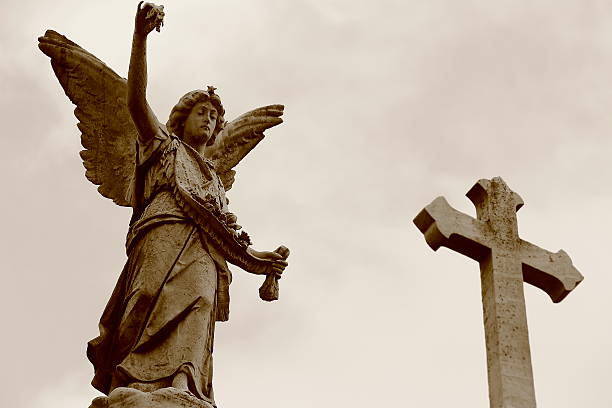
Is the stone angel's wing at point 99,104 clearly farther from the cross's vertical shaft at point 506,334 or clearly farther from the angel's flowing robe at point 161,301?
the cross's vertical shaft at point 506,334

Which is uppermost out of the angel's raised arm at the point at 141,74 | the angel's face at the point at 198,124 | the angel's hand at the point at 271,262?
the angel's face at the point at 198,124

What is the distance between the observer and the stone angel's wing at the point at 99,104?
1327cm

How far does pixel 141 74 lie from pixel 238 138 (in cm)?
203

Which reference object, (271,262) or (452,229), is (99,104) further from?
(452,229)

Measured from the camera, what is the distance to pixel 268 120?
46.4ft

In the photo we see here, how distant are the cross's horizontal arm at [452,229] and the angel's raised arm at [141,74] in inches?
103

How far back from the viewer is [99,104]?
13391mm

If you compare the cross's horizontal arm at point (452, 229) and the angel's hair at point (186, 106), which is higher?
the angel's hair at point (186, 106)

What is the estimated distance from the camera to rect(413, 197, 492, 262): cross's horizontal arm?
10484 mm

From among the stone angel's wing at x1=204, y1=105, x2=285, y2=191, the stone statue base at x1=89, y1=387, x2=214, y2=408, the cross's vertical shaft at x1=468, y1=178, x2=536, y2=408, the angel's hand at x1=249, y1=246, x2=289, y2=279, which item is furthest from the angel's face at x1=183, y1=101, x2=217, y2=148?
the cross's vertical shaft at x1=468, y1=178, x2=536, y2=408

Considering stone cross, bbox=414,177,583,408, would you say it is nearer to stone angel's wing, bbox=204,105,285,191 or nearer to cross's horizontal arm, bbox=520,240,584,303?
cross's horizontal arm, bbox=520,240,584,303

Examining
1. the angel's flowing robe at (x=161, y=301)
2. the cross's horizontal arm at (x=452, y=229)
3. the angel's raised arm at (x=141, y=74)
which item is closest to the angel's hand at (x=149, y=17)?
the angel's raised arm at (x=141, y=74)

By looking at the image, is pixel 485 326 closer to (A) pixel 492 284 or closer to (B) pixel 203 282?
(A) pixel 492 284

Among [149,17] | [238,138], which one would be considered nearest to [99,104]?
[238,138]
